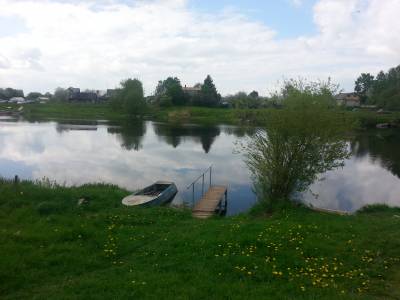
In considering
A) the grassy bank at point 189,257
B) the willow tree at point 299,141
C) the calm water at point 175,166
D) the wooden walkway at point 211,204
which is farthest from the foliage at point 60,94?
the grassy bank at point 189,257

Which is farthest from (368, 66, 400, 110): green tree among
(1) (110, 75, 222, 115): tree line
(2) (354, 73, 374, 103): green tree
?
(1) (110, 75, 222, 115): tree line

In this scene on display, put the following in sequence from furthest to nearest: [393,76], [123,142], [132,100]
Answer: [393,76]
[132,100]
[123,142]

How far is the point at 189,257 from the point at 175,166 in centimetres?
2538

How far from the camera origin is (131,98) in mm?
101750

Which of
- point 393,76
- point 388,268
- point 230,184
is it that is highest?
point 393,76

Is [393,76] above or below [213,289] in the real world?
above

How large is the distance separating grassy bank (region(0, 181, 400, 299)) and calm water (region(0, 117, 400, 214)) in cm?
823

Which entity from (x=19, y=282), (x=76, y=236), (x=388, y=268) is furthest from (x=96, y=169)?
(x=388, y=268)

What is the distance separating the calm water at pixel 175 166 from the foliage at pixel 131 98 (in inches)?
1899

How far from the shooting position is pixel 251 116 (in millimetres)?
18594

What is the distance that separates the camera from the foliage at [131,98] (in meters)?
102

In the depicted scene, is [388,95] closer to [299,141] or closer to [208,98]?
[208,98]

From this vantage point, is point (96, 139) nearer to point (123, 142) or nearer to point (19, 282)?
point (123, 142)

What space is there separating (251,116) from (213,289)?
481 inches
